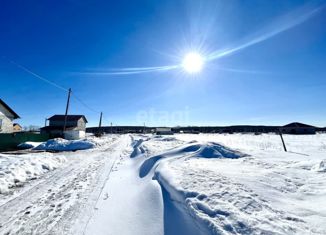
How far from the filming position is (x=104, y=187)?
5656 millimetres

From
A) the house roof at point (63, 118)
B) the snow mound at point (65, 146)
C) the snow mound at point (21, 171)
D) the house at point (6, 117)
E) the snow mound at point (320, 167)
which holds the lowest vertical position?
the snow mound at point (21, 171)

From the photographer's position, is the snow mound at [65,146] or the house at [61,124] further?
the house at [61,124]

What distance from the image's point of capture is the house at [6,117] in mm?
24017

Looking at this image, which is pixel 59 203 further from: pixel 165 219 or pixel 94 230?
pixel 165 219

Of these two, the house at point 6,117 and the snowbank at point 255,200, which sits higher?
the house at point 6,117

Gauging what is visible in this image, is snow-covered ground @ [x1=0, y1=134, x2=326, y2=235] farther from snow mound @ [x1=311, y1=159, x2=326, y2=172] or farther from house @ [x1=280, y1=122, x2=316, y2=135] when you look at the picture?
house @ [x1=280, y1=122, x2=316, y2=135]

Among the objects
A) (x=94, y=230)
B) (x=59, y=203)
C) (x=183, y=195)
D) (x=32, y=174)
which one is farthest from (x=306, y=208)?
(x=32, y=174)

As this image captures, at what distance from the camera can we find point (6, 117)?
82.0 ft

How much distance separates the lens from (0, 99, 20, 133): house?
78.8ft

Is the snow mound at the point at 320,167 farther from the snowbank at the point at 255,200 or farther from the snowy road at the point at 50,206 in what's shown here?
the snowy road at the point at 50,206

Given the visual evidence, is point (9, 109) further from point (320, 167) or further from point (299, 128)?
point (299, 128)

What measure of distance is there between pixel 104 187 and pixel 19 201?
2.14m

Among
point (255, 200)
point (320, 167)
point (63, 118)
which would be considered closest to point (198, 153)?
point (320, 167)

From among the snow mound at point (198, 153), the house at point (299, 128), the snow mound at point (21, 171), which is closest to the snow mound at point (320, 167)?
the snow mound at point (198, 153)
